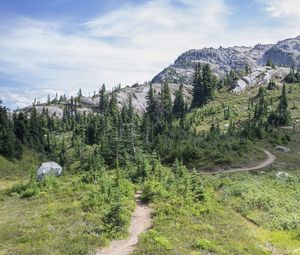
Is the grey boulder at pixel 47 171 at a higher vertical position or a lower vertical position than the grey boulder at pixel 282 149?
higher

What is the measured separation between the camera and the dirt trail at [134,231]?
2234 cm

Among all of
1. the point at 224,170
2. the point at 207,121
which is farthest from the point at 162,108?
the point at 224,170

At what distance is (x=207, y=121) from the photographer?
140250 millimetres

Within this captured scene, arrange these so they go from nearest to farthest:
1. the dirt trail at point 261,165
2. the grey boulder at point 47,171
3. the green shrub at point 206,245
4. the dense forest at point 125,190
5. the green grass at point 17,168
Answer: the green shrub at point 206,245
the dense forest at point 125,190
the grey boulder at point 47,171
the dirt trail at point 261,165
the green grass at point 17,168

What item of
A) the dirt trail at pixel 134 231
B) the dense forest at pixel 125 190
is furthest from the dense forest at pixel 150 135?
the dirt trail at pixel 134 231

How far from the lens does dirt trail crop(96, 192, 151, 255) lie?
22.3m

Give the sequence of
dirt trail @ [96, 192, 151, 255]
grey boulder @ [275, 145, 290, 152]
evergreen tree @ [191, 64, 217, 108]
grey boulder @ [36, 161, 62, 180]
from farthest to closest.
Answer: evergreen tree @ [191, 64, 217, 108] < grey boulder @ [275, 145, 290, 152] < grey boulder @ [36, 161, 62, 180] < dirt trail @ [96, 192, 151, 255]

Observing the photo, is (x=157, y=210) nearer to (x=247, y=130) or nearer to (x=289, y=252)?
(x=289, y=252)

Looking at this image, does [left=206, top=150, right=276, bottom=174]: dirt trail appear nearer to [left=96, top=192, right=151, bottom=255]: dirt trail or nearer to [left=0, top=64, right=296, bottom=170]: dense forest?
[left=0, top=64, right=296, bottom=170]: dense forest

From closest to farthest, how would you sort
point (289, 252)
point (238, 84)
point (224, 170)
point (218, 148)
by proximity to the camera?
point (289, 252) → point (224, 170) → point (218, 148) → point (238, 84)

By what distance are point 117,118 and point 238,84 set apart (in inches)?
2857

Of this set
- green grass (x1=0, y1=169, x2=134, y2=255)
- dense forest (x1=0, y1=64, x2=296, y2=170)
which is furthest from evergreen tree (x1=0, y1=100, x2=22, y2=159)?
green grass (x1=0, y1=169, x2=134, y2=255)

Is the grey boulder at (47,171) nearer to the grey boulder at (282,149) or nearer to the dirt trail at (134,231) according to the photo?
the dirt trail at (134,231)

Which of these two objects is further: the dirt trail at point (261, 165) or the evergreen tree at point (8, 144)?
the evergreen tree at point (8, 144)
